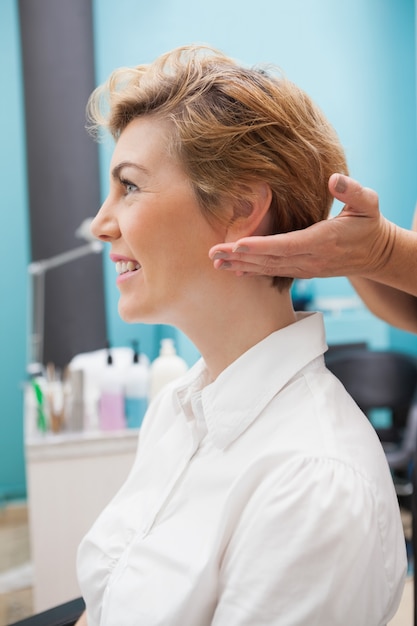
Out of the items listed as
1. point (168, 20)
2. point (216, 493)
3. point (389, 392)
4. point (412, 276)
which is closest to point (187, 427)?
point (216, 493)

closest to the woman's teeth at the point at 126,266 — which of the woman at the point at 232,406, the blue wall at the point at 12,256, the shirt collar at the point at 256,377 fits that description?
the woman at the point at 232,406

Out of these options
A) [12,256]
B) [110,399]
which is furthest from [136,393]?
[12,256]

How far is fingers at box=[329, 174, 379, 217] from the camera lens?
0.78 m

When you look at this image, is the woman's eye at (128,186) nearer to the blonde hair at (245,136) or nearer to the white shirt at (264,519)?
the blonde hair at (245,136)

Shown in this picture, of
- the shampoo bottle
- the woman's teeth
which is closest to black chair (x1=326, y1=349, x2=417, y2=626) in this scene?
the shampoo bottle

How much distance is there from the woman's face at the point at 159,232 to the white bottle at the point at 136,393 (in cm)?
110

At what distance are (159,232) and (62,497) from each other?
50.8 inches

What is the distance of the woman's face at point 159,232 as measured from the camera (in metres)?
1.02

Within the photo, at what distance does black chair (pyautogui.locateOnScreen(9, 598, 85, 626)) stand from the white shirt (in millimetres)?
245

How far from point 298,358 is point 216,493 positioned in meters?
0.23

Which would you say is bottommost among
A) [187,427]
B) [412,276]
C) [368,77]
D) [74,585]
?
[74,585]

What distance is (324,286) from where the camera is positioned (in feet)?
12.6

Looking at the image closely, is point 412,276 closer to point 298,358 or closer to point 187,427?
point 298,358

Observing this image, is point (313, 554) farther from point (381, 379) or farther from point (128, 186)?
point (381, 379)
